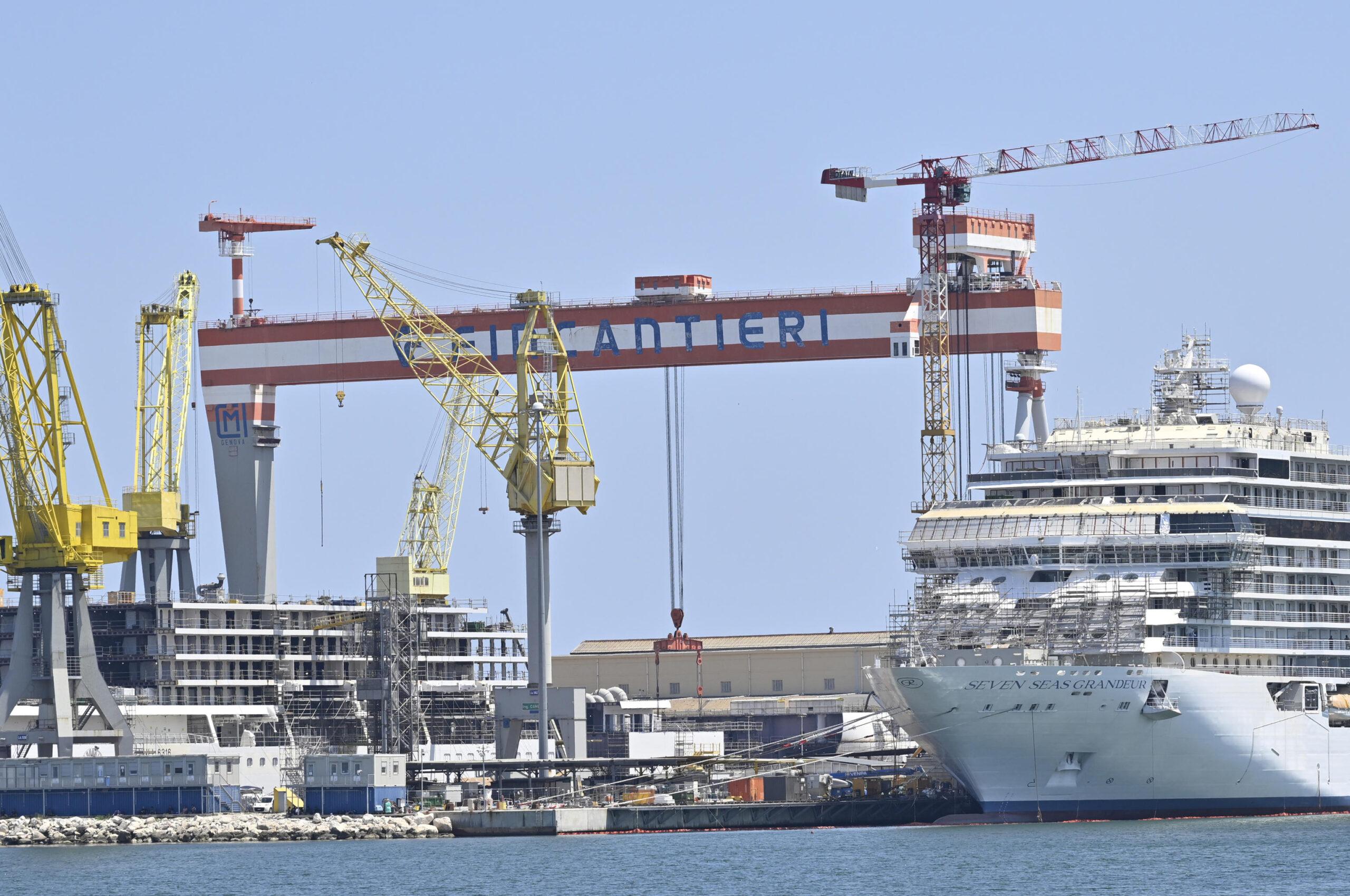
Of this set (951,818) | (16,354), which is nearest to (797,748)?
(951,818)

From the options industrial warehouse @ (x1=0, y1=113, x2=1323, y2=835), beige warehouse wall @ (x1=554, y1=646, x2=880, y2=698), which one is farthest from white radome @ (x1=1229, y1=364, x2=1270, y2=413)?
beige warehouse wall @ (x1=554, y1=646, x2=880, y2=698)

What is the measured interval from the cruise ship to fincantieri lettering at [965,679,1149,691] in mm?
44

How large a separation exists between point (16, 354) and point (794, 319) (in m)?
28.7

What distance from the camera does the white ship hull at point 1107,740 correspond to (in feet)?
281

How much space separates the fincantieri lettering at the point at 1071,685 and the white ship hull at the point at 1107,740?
31mm

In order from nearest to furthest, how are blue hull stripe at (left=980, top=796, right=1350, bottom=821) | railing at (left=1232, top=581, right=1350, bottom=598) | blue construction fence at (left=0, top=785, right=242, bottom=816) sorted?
blue hull stripe at (left=980, top=796, right=1350, bottom=821)
railing at (left=1232, top=581, right=1350, bottom=598)
blue construction fence at (left=0, top=785, right=242, bottom=816)

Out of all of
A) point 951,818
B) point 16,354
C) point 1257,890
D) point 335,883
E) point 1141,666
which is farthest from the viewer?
point 16,354

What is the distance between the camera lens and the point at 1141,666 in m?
86.2

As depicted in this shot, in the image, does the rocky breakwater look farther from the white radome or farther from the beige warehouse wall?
the beige warehouse wall

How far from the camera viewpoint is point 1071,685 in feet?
280

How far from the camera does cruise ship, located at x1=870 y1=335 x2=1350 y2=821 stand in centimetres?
8644

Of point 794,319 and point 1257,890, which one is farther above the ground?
point 794,319

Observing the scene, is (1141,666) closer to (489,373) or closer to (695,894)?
(695,894)

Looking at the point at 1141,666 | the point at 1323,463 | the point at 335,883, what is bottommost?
the point at 335,883
